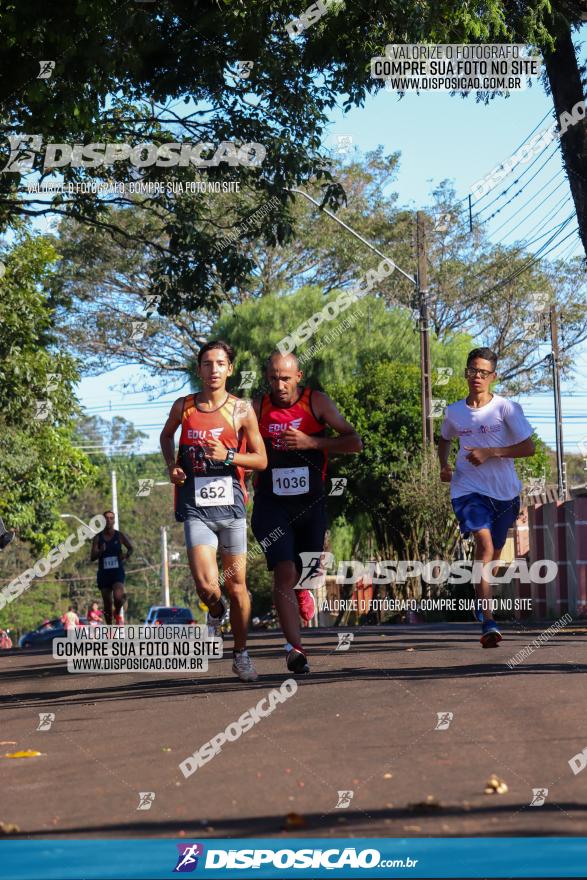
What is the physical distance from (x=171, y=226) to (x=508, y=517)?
27.9 feet

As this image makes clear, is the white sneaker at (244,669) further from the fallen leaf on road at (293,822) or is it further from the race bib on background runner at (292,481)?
the fallen leaf on road at (293,822)

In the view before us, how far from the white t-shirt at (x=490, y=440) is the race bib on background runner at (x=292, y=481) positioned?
3.88ft

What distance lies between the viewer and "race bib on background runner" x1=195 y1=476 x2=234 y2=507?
870 centimetres

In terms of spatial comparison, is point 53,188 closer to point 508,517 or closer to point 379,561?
point 508,517

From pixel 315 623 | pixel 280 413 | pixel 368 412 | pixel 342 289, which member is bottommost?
pixel 315 623

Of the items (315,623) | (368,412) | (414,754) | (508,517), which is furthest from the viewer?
(315,623)

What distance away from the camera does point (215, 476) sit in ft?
28.5

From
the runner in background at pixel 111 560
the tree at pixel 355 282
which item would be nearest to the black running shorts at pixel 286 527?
the runner in background at pixel 111 560

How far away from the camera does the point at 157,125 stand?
17.3 meters

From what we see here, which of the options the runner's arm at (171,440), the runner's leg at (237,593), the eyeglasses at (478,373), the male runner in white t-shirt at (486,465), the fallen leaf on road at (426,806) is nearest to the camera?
the fallen leaf on road at (426,806)

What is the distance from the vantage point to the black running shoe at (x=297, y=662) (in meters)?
8.94

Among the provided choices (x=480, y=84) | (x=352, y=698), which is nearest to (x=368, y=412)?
(x=480, y=84)

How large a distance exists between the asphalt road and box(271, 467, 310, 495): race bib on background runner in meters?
1.19

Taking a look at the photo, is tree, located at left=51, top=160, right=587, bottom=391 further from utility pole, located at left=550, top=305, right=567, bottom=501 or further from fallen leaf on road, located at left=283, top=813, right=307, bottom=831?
fallen leaf on road, located at left=283, top=813, right=307, bottom=831
